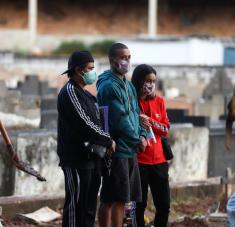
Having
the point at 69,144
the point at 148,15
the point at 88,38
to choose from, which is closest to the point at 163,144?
the point at 69,144

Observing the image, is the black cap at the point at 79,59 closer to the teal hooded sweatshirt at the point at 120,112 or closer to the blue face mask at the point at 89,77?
the blue face mask at the point at 89,77

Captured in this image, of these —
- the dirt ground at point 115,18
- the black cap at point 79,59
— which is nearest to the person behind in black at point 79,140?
the black cap at point 79,59

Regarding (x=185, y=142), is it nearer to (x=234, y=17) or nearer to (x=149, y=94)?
(x=149, y=94)

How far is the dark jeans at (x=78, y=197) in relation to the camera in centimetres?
778

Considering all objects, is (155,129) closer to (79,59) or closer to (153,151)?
(153,151)

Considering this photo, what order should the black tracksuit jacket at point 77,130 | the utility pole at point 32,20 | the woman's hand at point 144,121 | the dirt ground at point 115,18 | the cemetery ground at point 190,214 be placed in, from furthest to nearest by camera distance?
the dirt ground at point 115,18
the utility pole at point 32,20
the cemetery ground at point 190,214
the woman's hand at point 144,121
the black tracksuit jacket at point 77,130

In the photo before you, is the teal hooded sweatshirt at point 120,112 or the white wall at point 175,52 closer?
the teal hooded sweatshirt at point 120,112

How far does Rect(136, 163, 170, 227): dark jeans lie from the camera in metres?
8.74

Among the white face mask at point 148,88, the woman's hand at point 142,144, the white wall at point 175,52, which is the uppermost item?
the white wall at point 175,52

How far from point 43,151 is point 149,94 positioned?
8.90 feet

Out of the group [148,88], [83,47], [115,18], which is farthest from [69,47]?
[148,88]

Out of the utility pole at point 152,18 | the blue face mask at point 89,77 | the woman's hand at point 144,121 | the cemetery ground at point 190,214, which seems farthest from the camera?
the utility pole at point 152,18

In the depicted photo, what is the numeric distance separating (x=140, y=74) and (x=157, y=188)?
1034mm

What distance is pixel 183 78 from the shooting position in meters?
35.1
